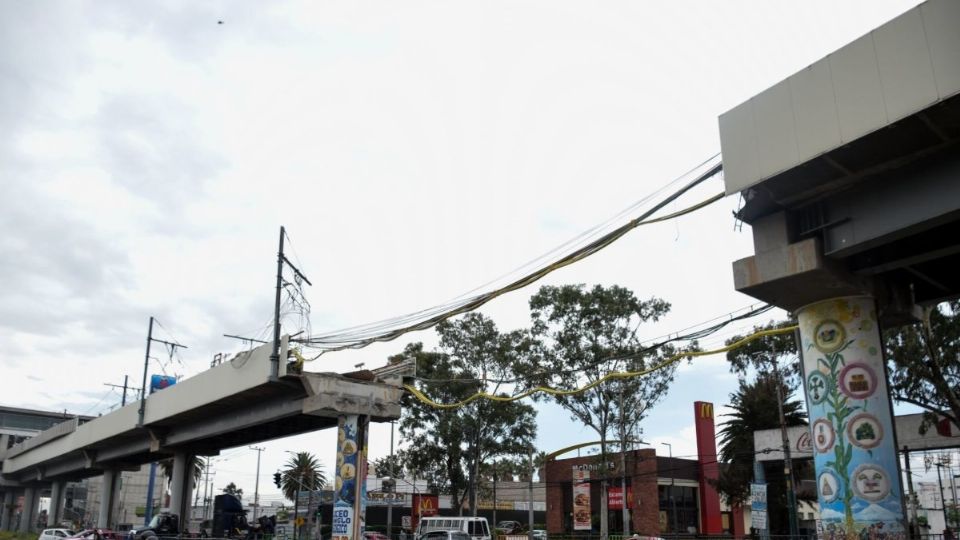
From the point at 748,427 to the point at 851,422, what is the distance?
102 feet

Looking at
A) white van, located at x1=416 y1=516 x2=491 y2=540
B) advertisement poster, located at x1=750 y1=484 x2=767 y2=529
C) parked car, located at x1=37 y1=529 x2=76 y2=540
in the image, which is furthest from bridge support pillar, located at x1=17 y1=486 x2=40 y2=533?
advertisement poster, located at x1=750 y1=484 x2=767 y2=529

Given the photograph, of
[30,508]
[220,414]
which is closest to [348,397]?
[220,414]

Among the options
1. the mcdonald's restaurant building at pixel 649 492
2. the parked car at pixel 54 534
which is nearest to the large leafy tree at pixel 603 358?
the mcdonald's restaurant building at pixel 649 492

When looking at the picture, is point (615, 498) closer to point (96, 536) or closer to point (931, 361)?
point (931, 361)

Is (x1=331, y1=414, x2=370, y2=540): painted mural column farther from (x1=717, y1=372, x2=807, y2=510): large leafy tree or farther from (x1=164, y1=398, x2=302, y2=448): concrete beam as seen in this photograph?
(x1=717, y1=372, x2=807, y2=510): large leafy tree

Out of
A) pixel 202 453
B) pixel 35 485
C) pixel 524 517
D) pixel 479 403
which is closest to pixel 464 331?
pixel 479 403

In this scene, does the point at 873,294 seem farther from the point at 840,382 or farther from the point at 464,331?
the point at 464,331

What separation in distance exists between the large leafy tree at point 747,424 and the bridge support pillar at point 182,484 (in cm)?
3103

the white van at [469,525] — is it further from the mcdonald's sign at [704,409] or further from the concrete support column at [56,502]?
the concrete support column at [56,502]

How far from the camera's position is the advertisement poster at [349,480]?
2628 cm

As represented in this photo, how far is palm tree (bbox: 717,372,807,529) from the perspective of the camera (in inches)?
1585

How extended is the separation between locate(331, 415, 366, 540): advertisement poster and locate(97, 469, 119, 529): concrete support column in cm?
3519

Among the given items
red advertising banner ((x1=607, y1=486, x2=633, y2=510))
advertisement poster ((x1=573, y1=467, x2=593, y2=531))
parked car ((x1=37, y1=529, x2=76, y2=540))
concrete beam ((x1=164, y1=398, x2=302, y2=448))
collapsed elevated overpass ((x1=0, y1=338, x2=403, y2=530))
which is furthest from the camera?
advertisement poster ((x1=573, y1=467, x2=593, y2=531))

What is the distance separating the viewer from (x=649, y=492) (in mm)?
49531
